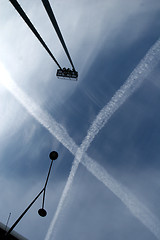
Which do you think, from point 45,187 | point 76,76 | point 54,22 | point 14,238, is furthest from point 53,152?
point 76,76

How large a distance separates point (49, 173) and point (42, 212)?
5.57ft

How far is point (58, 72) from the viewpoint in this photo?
1174 inches

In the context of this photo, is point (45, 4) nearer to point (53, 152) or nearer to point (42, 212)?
point (53, 152)

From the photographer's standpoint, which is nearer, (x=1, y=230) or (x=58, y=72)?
(x=1, y=230)

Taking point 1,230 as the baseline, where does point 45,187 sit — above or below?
above

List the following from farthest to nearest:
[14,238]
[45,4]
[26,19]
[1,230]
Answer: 1. [14,238]
2. [1,230]
3. [26,19]
4. [45,4]

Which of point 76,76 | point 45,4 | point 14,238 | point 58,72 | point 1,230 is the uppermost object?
point 45,4

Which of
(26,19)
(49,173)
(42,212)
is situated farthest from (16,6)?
(42,212)

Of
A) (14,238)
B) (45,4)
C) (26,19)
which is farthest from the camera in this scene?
(14,238)

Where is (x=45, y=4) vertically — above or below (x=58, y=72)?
above

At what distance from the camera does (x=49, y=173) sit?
8.02 m

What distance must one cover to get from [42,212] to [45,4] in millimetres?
8803

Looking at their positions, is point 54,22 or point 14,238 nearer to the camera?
point 54,22

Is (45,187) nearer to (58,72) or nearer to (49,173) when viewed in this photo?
(49,173)
